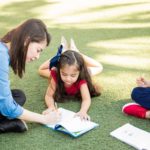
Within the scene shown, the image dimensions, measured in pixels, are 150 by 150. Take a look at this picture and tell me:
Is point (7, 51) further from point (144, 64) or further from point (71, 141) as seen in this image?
point (144, 64)

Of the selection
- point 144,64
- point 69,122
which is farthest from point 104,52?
point 69,122

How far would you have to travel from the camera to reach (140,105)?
222cm

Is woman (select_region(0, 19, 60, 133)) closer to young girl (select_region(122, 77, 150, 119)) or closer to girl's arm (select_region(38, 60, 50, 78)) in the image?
young girl (select_region(122, 77, 150, 119))

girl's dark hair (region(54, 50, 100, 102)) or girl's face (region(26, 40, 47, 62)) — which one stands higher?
girl's face (region(26, 40, 47, 62))

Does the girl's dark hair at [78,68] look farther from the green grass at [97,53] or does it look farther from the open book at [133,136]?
the open book at [133,136]

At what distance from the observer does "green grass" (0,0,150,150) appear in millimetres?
1994

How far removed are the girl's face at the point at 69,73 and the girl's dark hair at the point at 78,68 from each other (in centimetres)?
2

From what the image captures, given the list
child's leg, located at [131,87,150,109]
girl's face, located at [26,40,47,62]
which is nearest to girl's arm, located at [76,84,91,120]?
child's leg, located at [131,87,150,109]

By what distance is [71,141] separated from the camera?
1968 mm

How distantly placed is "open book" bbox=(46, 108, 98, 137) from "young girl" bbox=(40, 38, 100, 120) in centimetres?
5

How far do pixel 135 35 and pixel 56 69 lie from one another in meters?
1.40

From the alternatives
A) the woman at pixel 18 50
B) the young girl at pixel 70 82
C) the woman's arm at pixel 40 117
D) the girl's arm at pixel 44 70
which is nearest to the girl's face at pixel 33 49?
the woman at pixel 18 50

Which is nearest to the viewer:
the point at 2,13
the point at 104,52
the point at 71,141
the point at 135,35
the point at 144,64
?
the point at 71,141

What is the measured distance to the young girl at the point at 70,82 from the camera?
223 cm
